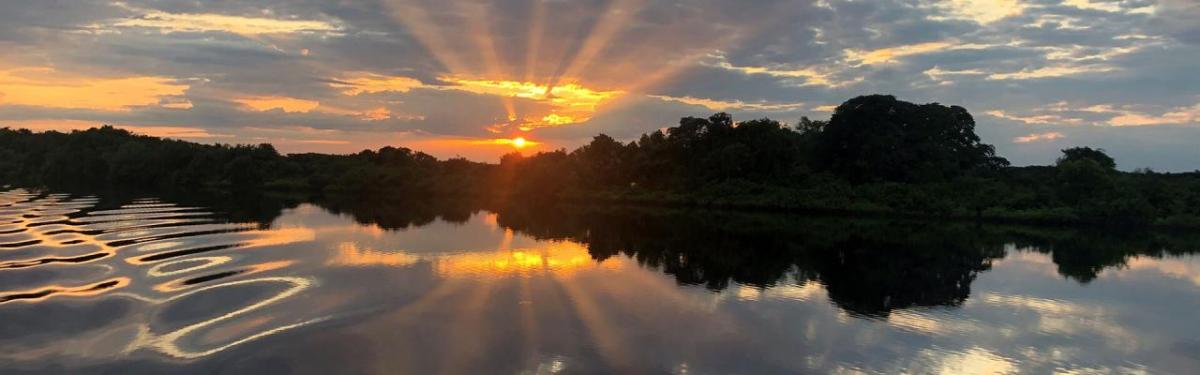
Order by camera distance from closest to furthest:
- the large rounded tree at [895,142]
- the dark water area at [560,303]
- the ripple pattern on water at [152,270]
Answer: the dark water area at [560,303]
the ripple pattern on water at [152,270]
the large rounded tree at [895,142]

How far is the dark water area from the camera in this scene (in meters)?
13.2

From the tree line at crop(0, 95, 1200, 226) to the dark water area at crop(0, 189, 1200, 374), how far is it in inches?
736

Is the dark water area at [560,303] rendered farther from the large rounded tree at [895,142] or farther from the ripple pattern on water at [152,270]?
the large rounded tree at [895,142]

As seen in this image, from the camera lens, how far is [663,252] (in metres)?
30.7

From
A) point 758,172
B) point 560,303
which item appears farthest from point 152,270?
point 758,172

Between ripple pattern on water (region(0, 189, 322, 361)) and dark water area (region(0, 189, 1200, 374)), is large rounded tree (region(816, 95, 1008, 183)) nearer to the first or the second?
dark water area (region(0, 189, 1200, 374))

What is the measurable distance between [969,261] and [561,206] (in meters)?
42.9

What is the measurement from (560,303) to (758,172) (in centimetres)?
5298

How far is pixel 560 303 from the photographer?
18391mm

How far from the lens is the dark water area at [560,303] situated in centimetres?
1316

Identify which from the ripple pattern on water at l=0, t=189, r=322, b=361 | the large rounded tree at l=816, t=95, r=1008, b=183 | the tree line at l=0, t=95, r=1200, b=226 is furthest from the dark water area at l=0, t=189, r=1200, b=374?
the large rounded tree at l=816, t=95, r=1008, b=183

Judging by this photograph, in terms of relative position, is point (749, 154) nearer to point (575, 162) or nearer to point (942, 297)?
point (575, 162)

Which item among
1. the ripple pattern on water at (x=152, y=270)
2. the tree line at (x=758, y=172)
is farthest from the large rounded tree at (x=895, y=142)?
the ripple pattern on water at (x=152, y=270)

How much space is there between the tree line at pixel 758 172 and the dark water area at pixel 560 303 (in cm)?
1869
